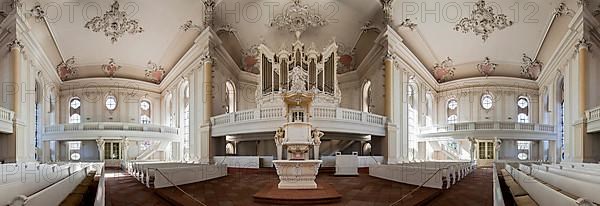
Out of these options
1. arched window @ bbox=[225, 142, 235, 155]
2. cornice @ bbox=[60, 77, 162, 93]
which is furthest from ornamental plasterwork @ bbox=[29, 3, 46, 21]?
arched window @ bbox=[225, 142, 235, 155]

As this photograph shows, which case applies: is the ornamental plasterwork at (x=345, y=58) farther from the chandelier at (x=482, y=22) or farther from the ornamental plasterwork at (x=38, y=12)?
the ornamental plasterwork at (x=38, y=12)

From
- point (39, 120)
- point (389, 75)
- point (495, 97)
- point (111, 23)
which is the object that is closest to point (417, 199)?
point (495, 97)

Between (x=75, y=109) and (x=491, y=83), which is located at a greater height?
(x=491, y=83)

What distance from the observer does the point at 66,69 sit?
9445 millimetres

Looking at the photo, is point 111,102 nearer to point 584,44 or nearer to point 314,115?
point 314,115

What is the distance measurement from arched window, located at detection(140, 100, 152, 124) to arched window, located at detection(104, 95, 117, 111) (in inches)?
39.8

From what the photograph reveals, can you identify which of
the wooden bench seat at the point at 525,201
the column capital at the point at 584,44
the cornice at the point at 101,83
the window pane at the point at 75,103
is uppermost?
the column capital at the point at 584,44

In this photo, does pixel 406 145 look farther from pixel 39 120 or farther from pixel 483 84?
pixel 39 120

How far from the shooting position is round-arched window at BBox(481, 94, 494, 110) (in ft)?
34.0

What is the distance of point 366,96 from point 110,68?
9.76m

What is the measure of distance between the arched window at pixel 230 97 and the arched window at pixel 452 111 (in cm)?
777

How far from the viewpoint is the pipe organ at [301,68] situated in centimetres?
1569

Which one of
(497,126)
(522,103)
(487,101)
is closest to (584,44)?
(522,103)

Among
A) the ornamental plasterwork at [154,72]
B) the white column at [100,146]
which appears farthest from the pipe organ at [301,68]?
the white column at [100,146]
